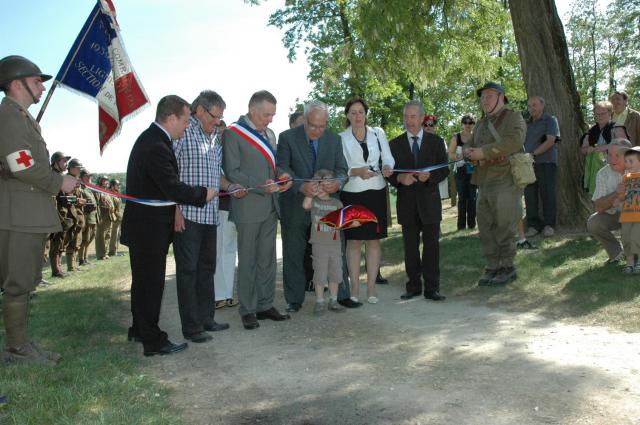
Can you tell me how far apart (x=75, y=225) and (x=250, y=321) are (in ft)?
27.5

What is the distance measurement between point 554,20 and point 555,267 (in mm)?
5080

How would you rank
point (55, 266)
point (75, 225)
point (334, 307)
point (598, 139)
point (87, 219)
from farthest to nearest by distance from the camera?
point (87, 219) → point (75, 225) → point (55, 266) → point (598, 139) → point (334, 307)

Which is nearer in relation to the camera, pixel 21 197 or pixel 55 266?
pixel 21 197

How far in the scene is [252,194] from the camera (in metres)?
6.45

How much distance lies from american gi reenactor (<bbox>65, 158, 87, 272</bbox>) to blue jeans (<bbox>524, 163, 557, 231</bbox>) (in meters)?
9.16

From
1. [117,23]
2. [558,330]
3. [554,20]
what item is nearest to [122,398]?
[558,330]

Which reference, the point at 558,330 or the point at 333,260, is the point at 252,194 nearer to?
the point at 333,260

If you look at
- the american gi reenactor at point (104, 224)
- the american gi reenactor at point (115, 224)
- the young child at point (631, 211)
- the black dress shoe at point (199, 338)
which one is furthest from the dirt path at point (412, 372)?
the american gi reenactor at point (115, 224)

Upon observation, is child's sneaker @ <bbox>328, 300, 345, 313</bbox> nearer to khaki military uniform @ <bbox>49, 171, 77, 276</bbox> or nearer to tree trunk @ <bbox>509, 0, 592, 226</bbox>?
tree trunk @ <bbox>509, 0, 592, 226</bbox>

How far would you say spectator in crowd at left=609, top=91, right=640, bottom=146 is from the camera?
955cm

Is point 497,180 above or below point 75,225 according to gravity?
above

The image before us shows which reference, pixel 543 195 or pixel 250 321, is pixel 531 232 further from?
pixel 250 321

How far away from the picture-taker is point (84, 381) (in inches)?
172

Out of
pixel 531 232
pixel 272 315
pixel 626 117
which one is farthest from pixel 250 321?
pixel 626 117
